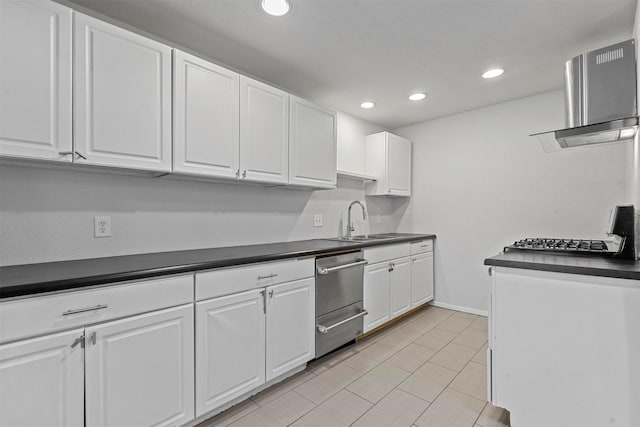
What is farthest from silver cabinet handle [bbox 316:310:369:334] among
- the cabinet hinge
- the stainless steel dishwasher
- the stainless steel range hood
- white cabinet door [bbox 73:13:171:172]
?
the stainless steel range hood

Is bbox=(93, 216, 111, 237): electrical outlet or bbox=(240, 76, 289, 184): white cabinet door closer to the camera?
bbox=(93, 216, 111, 237): electrical outlet

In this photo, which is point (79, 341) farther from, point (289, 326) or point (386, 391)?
point (386, 391)

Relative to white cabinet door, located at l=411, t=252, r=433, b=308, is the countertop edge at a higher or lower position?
higher

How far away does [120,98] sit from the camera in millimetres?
1509

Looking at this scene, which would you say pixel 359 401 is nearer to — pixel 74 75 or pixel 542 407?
pixel 542 407

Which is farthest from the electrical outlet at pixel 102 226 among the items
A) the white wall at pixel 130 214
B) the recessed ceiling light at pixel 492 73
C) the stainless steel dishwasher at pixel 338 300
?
the recessed ceiling light at pixel 492 73

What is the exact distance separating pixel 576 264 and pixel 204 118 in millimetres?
2206

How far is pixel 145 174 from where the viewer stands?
1.82 meters

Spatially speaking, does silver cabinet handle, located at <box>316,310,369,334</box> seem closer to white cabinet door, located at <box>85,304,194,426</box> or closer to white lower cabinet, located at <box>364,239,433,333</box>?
white lower cabinet, located at <box>364,239,433,333</box>

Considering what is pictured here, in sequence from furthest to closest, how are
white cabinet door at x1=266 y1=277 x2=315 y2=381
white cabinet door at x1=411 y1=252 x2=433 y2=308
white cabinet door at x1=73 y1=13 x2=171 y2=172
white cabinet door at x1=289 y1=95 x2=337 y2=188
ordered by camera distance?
white cabinet door at x1=411 y1=252 x2=433 y2=308
white cabinet door at x1=289 y1=95 x2=337 y2=188
white cabinet door at x1=266 y1=277 x2=315 y2=381
white cabinet door at x1=73 y1=13 x2=171 y2=172

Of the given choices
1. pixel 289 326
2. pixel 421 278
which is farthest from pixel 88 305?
pixel 421 278

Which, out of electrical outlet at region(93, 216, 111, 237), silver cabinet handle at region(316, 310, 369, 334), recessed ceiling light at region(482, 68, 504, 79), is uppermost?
recessed ceiling light at region(482, 68, 504, 79)

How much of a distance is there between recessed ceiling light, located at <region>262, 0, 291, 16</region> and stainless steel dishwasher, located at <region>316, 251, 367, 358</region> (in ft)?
5.31

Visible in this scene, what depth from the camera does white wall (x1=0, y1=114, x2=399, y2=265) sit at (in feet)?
4.78
